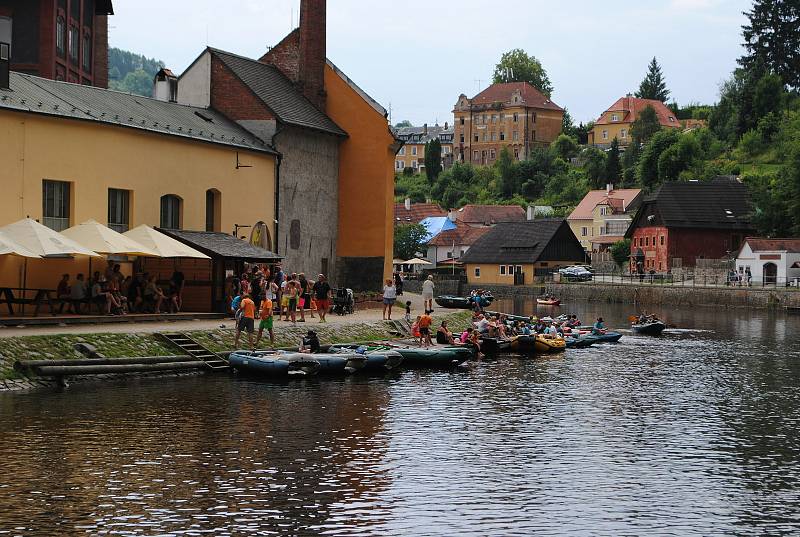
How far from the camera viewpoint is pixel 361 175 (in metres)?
60.9

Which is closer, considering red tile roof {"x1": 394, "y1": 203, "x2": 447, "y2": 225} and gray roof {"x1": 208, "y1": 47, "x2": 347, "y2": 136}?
gray roof {"x1": 208, "y1": 47, "x2": 347, "y2": 136}

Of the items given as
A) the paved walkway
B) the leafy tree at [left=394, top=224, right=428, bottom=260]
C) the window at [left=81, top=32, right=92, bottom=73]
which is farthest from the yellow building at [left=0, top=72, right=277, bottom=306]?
the leafy tree at [left=394, top=224, right=428, bottom=260]

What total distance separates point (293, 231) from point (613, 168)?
4373 inches

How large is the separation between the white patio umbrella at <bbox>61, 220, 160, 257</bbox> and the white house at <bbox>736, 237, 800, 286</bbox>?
2595 inches

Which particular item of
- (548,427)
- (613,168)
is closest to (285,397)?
(548,427)

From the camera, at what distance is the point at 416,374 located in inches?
1606

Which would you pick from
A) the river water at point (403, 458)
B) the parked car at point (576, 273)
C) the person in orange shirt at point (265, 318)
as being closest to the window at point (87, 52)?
the person in orange shirt at point (265, 318)

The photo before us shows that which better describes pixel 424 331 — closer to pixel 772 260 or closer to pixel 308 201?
pixel 308 201

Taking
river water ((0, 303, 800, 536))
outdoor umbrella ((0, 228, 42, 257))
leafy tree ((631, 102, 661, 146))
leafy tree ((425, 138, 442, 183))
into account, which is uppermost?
leafy tree ((631, 102, 661, 146))

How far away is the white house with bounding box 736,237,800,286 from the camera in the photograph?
9512 cm

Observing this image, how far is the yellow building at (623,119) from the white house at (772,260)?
9079cm

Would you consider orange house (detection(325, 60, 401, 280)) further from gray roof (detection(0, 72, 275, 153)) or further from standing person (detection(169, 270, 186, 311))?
standing person (detection(169, 270, 186, 311))

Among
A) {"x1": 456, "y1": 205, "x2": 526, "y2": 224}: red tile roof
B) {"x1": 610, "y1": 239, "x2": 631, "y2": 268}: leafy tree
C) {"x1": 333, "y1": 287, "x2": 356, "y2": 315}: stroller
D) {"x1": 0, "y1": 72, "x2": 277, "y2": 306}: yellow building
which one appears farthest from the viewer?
{"x1": 456, "y1": 205, "x2": 526, "y2": 224}: red tile roof

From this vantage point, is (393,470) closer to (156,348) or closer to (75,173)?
(156,348)
